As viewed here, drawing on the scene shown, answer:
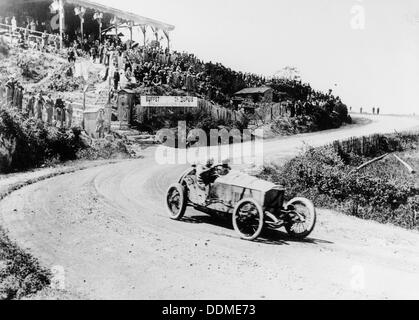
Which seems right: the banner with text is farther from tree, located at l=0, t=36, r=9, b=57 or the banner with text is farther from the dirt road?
the dirt road

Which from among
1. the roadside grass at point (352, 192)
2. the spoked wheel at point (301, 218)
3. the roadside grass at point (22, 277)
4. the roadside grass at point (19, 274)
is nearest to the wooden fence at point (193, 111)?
the roadside grass at point (352, 192)

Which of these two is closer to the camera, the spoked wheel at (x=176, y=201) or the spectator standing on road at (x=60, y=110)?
the spoked wheel at (x=176, y=201)

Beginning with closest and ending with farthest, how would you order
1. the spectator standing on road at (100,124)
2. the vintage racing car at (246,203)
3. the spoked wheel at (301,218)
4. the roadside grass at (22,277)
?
the roadside grass at (22,277) → the vintage racing car at (246,203) → the spoked wheel at (301,218) → the spectator standing on road at (100,124)

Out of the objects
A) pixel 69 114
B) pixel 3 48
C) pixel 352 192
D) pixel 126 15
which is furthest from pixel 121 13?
pixel 352 192

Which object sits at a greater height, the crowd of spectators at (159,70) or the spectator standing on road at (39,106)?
the crowd of spectators at (159,70)

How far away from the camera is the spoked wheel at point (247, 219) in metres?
8.52

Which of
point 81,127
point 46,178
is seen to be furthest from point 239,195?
point 81,127

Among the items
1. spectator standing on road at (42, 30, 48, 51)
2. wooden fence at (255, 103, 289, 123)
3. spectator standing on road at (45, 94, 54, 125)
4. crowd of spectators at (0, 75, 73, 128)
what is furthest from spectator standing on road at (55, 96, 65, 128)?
wooden fence at (255, 103, 289, 123)

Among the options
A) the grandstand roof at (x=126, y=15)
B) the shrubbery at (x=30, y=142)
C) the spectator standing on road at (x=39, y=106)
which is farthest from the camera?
the grandstand roof at (x=126, y=15)

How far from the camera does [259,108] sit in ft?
98.9

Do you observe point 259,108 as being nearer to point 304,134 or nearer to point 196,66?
point 304,134

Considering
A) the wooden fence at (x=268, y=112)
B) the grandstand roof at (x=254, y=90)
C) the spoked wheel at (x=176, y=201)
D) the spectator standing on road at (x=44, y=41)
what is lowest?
the spoked wheel at (x=176, y=201)

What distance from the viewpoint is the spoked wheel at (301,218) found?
8844 mm

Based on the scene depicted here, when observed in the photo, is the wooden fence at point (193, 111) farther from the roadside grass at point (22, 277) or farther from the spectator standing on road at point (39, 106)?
the roadside grass at point (22, 277)
